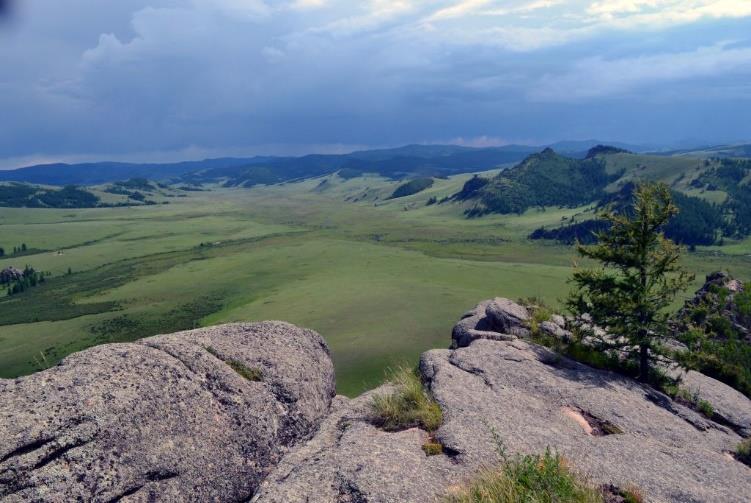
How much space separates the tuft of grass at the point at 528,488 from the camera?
10273mm

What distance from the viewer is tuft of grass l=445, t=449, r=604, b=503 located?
10.3 meters

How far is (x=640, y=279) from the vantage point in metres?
25.3

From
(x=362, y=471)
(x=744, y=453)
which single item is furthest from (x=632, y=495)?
(x=744, y=453)

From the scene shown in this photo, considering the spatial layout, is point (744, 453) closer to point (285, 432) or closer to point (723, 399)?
point (723, 399)

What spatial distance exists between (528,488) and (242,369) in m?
11.3

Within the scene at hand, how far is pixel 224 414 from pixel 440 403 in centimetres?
811

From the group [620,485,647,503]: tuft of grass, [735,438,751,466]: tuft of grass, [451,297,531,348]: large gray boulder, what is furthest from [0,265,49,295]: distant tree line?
[735,438,751,466]: tuft of grass

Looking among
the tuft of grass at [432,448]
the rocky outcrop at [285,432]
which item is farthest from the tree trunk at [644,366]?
the tuft of grass at [432,448]

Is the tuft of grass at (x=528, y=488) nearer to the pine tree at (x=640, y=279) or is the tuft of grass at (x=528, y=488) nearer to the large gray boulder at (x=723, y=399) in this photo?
the pine tree at (x=640, y=279)

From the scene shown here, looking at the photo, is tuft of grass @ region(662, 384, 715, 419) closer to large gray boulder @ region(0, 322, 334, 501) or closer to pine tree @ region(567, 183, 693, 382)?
pine tree @ region(567, 183, 693, 382)

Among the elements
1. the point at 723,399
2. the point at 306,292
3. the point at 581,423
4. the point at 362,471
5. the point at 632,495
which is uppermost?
the point at 362,471

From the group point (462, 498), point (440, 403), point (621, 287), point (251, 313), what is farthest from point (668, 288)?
point (251, 313)

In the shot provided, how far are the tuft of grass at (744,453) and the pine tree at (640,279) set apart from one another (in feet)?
18.5

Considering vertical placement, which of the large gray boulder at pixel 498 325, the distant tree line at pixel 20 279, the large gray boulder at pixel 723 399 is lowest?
the distant tree line at pixel 20 279
